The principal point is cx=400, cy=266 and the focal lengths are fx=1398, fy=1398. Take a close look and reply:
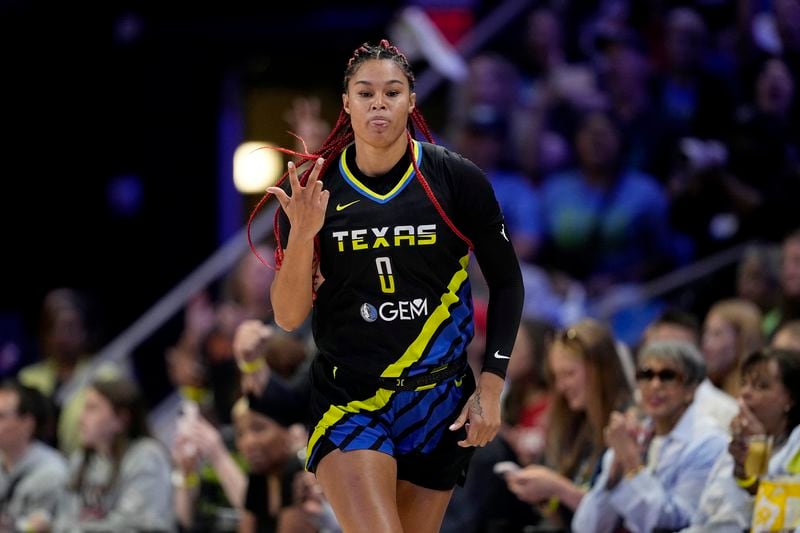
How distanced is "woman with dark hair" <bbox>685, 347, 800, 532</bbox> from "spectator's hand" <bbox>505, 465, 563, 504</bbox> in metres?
0.65

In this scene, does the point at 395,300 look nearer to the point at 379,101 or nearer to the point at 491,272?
the point at 491,272

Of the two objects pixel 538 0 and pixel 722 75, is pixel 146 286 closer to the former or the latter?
pixel 538 0

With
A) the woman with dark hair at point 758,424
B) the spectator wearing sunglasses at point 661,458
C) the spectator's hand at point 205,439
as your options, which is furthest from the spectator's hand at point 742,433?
the spectator's hand at point 205,439

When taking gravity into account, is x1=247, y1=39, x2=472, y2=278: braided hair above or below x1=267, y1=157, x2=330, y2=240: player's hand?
above

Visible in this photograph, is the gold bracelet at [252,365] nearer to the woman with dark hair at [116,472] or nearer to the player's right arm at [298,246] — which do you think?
the woman with dark hair at [116,472]

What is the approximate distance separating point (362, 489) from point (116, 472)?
3.61m

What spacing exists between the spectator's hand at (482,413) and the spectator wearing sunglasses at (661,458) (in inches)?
Answer: 51.4

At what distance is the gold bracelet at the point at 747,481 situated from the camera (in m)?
5.11

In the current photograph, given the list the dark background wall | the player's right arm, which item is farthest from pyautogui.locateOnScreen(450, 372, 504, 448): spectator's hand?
the dark background wall

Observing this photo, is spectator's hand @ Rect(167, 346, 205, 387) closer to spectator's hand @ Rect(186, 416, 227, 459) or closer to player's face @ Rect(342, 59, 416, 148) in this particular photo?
spectator's hand @ Rect(186, 416, 227, 459)

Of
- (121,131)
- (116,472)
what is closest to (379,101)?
(116,472)

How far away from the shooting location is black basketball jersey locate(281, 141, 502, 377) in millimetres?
4137

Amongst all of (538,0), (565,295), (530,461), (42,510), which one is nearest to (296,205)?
(530,461)

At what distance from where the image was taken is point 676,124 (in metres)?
8.41
